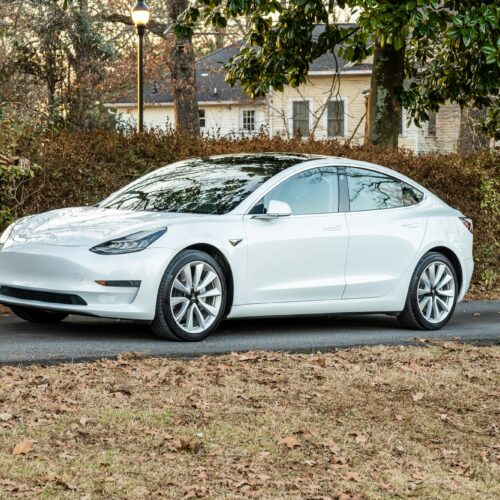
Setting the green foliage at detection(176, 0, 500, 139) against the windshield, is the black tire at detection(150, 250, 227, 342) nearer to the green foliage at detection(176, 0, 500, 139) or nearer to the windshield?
the windshield

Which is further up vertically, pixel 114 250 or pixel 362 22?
pixel 362 22

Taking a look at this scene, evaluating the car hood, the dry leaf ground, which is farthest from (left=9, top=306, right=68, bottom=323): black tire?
the dry leaf ground

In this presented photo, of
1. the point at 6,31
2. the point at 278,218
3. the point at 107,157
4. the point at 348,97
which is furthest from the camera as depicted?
the point at 348,97

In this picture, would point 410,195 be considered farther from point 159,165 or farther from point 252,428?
point 252,428

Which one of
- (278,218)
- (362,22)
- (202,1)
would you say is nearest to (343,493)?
(278,218)

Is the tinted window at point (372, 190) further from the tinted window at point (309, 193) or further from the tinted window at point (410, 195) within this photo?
the tinted window at point (309, 193)

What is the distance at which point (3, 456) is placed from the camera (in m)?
6.00

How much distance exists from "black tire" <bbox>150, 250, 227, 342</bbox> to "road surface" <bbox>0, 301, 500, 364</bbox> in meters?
0.09

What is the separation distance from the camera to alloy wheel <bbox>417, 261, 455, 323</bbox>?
37.8 ft

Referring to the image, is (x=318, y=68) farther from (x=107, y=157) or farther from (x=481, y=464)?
(x=481, y=464)

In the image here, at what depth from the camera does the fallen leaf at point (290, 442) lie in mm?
6438

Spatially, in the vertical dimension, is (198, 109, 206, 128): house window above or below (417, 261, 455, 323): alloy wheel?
above

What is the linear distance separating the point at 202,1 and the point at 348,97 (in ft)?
77.7

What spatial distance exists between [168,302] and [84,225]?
3.56ft
